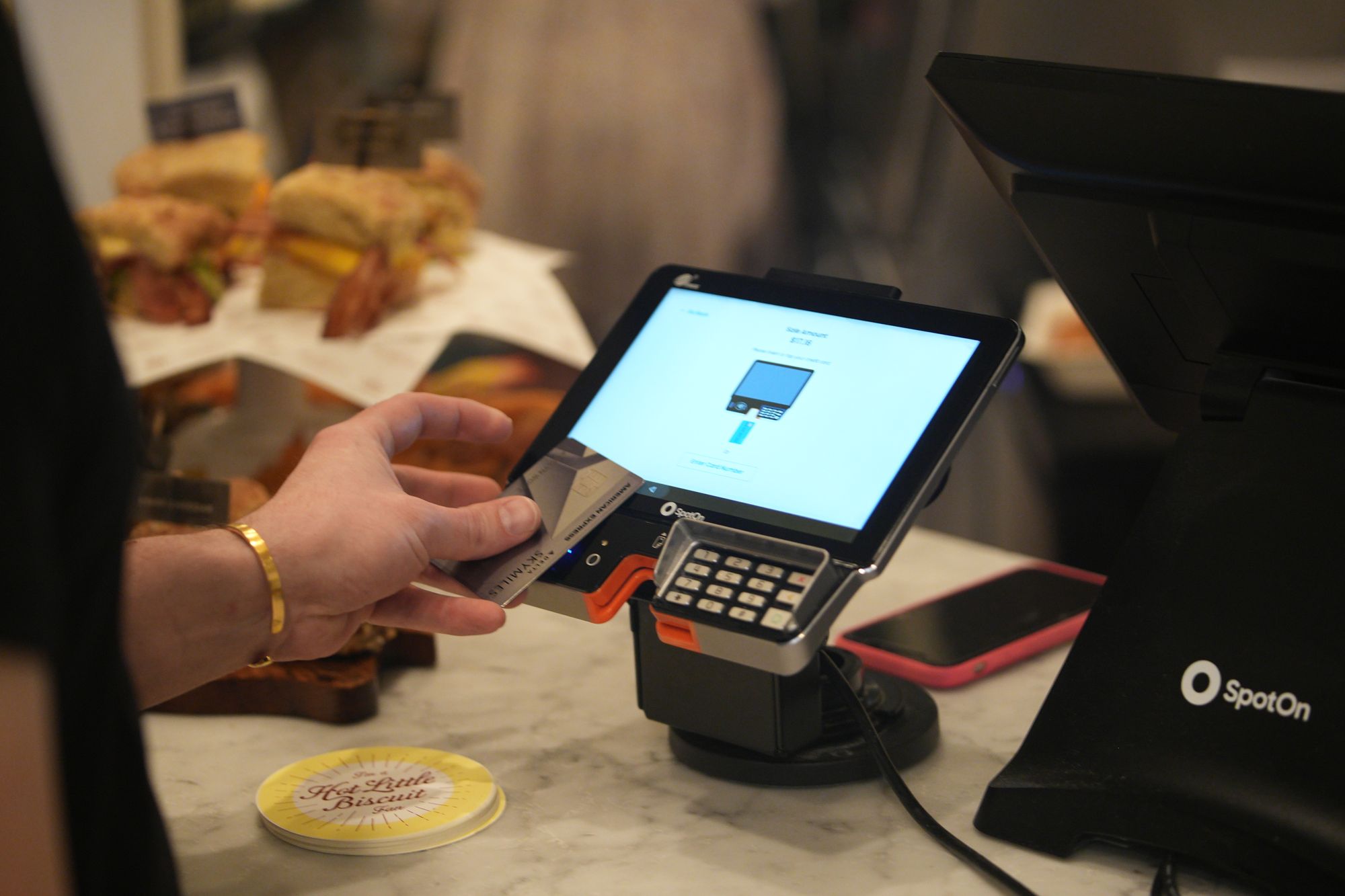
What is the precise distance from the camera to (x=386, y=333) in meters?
Result: 1.63

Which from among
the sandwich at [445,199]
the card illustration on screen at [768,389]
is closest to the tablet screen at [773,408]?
the card illustration on screen at [768,389]

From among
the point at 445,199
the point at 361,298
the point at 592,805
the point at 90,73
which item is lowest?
the point at 592,805

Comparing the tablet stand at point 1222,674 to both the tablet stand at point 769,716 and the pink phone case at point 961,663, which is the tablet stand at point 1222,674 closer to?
the tablet stand at point 769,716

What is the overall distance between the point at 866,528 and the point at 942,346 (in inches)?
5.9

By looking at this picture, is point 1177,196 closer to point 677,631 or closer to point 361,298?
point 677,631

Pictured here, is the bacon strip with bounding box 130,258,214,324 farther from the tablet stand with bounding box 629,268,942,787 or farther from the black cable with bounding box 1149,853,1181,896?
the black cable with bounding box 1149,853,1181,896

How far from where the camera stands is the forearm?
71 centimetres

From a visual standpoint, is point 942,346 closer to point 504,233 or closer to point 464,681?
point 464,681

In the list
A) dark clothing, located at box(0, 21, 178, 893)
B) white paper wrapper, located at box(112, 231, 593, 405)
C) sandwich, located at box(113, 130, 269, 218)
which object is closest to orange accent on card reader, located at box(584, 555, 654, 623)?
dark clothing, located at box(0, 21, 178, 893)

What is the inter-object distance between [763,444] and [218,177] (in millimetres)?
1309

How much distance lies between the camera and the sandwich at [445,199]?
1786 mm

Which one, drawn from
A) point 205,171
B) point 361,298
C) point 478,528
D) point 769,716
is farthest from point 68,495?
point 205,171

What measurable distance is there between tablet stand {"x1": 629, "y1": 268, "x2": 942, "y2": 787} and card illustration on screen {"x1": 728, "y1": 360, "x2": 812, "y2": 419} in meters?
0.08

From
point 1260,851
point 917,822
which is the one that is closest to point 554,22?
point 917,822
